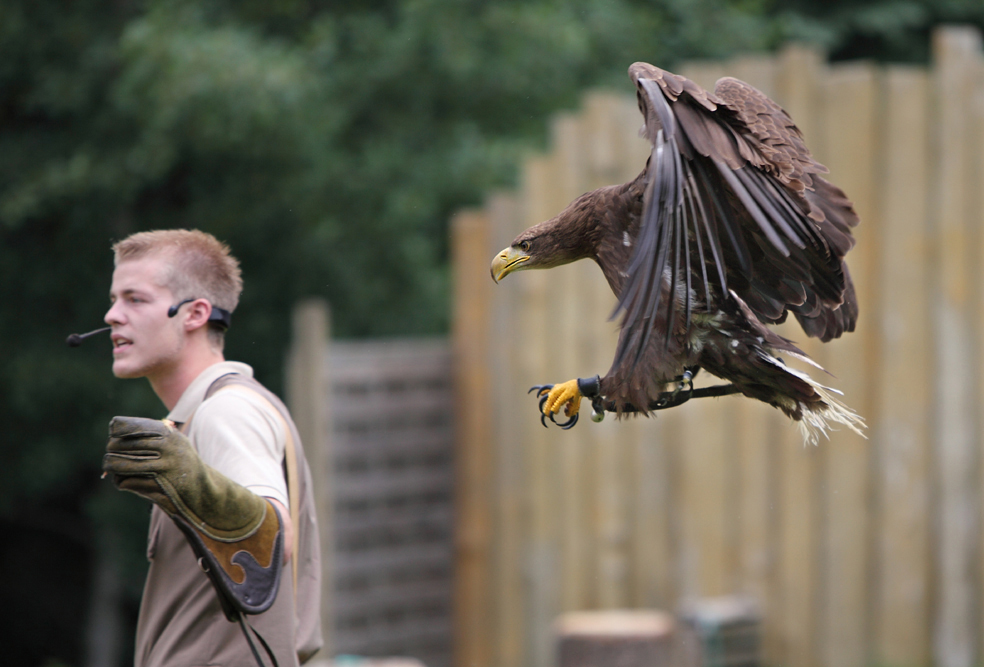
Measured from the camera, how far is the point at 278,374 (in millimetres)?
7742

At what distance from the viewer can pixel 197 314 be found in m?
2.18

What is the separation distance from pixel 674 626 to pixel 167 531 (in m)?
3.71

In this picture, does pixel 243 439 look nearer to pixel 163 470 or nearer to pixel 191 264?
pixel 163 470

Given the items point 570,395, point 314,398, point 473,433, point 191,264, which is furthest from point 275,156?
point 570,395

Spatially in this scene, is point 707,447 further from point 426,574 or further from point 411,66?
point 411,66

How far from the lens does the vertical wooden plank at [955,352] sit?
17.0 feet

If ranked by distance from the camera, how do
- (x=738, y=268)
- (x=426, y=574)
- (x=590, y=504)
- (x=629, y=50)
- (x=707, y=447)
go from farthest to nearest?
1. (x=629, y=50)
2. (x=426, y=574)
3. (x=590, y=504)
4. (x=707, y=447)
5. (x=738, y=268)

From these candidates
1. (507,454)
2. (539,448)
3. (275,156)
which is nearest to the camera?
(539,448)

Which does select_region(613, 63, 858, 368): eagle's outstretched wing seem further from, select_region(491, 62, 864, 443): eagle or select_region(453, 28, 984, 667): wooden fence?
select_region(453, 28, 984, 667): wooden fence

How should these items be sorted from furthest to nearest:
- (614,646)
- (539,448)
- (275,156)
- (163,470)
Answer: (275,156)
(539,448)
(614,646)
(163,470)

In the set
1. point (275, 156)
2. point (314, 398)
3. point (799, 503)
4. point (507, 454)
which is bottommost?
point (799, 503)

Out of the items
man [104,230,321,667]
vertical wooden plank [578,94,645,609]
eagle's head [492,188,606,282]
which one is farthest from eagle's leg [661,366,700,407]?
vertical wooden plank [578,94,645,609]

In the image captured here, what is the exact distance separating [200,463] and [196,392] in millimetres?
336

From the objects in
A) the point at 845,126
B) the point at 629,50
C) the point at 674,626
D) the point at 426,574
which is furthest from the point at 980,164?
the point at 426,574
